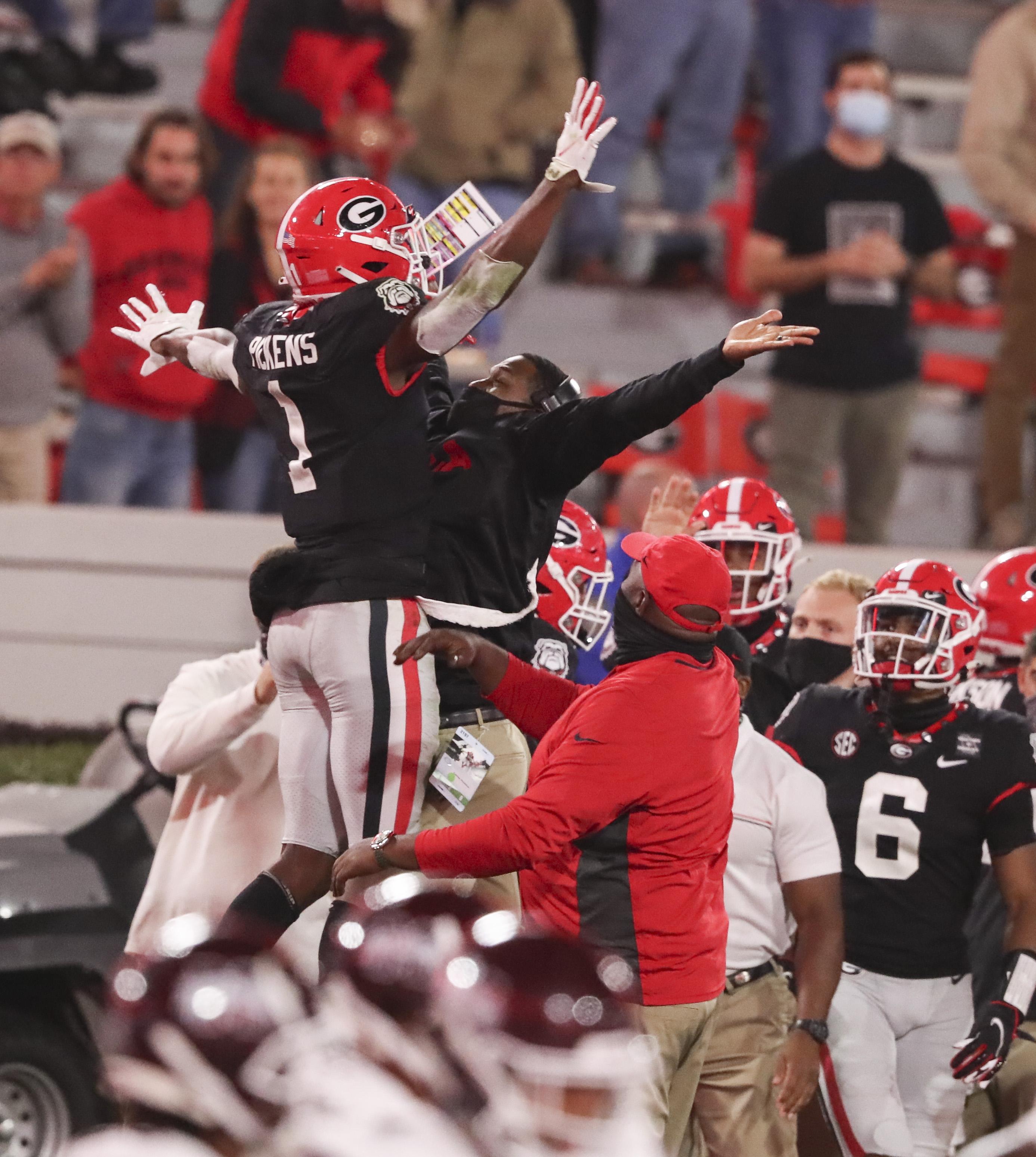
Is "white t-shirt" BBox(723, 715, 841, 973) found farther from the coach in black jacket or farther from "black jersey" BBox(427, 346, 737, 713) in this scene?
"black jersey" BBox(427, 346, 737, 713)

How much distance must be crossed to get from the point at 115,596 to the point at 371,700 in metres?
4.35

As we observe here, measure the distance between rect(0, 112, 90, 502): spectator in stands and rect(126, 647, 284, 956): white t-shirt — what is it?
3214 mm

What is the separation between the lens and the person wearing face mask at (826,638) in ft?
18.1

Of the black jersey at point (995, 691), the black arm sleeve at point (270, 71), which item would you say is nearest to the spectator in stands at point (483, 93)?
the black arm sleeve at point (270, 71)

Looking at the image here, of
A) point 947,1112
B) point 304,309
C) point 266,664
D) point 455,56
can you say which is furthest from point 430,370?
point 455,56

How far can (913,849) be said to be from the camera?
4637mm

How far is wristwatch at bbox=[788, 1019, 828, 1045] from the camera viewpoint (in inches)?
164

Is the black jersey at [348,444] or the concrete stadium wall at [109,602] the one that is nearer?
the black jersey at [348,444]

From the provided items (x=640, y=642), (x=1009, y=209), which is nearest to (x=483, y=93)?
(x=1009, y=209)

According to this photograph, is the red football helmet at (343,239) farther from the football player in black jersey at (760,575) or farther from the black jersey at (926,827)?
the black jersey at (926,827)

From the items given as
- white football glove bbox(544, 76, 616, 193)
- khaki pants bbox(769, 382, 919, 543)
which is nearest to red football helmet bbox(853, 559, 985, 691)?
white football glove bbox(544, 76, 616, 193)

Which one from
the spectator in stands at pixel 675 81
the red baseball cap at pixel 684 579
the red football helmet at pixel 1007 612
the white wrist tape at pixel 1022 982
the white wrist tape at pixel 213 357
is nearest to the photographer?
the red baseball cap at pixel 684 579

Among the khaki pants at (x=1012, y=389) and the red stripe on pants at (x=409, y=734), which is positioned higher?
the khaki pants at (x=1012, y=389)

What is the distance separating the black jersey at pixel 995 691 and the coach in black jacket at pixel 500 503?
1.66 meters
